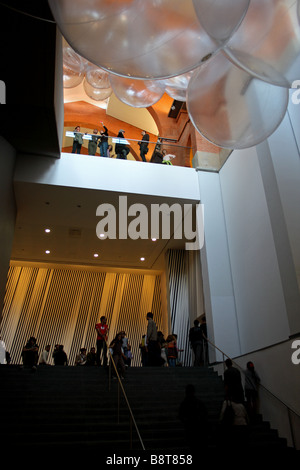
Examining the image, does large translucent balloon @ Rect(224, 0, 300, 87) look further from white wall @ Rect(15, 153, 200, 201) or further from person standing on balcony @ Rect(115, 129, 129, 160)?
person standing on balcony @ Rect(115, 129, 129, 160)

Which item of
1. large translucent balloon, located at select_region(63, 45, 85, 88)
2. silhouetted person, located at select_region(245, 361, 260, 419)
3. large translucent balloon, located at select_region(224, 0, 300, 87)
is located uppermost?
large translucent balloon, located at select_region(63, 45, 85, 88)

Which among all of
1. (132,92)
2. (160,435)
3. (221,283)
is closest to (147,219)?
(221,283)

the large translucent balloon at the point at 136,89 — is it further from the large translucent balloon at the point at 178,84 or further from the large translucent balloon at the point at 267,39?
the large translucent balloon at the point at 267,39

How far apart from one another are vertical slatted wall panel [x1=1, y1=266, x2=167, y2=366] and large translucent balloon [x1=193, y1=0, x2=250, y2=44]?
50.1 feet

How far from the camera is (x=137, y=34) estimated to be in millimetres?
1491

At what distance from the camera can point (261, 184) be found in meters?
8.01

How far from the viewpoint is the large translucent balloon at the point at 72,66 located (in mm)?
4980

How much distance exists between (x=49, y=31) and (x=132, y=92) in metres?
4.11

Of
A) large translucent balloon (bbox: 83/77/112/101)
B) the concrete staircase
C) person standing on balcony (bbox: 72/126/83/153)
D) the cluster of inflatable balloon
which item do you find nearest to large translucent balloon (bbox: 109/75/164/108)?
the cluster of inflatable balloon

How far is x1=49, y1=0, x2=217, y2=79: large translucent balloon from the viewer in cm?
142

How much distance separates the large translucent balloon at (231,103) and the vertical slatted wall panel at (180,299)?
35.0 feet

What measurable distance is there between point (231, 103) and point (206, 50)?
746 millimetres

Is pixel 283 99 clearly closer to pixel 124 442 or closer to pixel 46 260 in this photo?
pixel 124 442

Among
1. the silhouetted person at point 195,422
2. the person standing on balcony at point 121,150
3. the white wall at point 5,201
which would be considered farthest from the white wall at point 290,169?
the white wall at point 5,201
